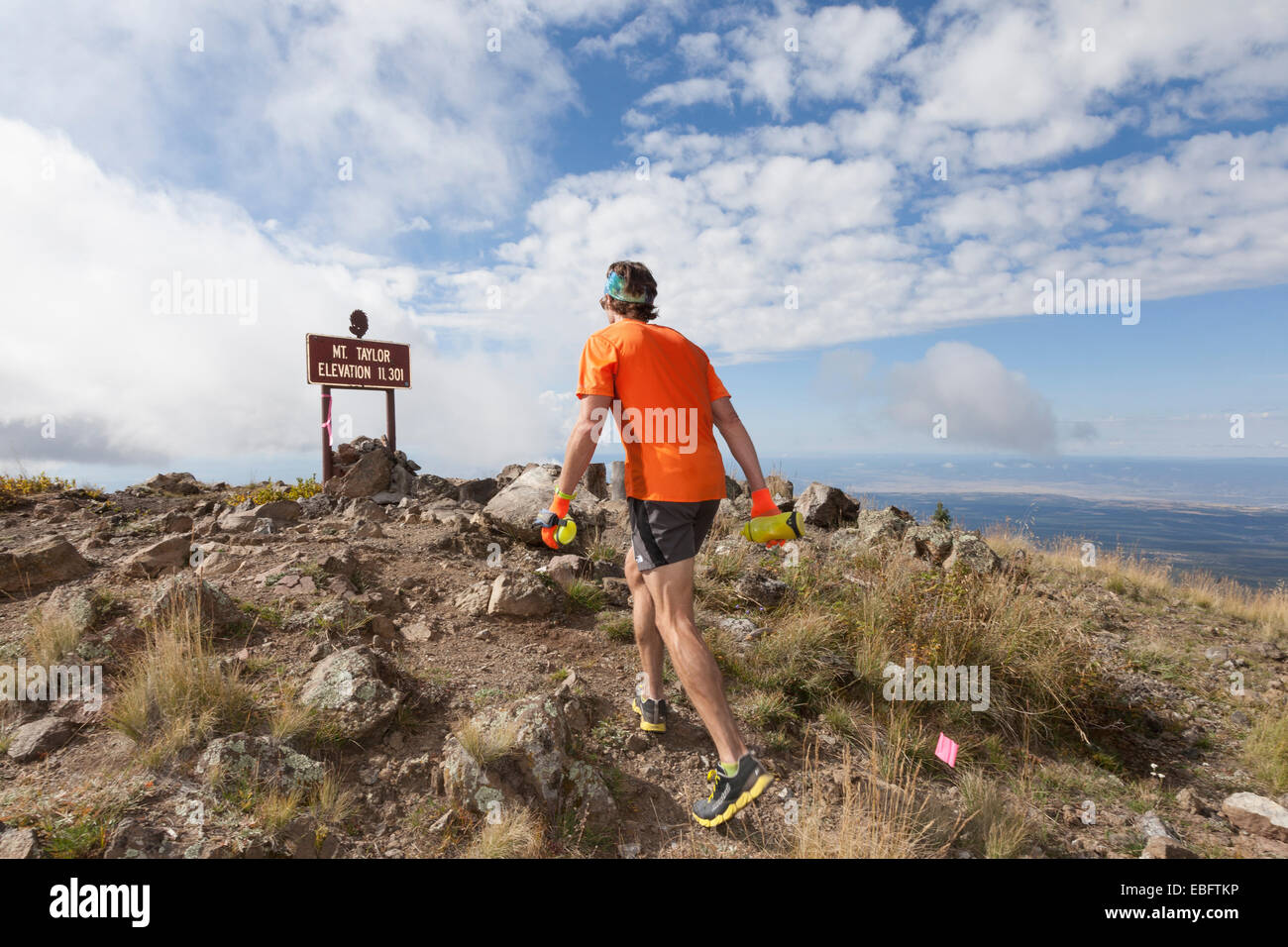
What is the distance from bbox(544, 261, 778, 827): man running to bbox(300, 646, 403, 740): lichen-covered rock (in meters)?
1.54

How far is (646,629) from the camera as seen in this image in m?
3.70

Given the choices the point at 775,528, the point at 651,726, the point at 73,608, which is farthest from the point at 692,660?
the point at 73,608

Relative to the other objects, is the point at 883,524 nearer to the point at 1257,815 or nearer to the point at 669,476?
the point at 1257,815

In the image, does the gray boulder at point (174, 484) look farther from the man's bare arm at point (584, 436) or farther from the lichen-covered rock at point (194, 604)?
the man's bare arm at point (584, 436)

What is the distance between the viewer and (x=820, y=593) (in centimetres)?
632

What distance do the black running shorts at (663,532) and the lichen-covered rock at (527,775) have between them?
1.19 m

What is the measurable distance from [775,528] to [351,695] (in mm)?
2646

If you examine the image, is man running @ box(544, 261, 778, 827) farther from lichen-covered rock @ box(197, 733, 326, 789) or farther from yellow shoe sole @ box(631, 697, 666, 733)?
lichen-covered rock @ box(197, 733, 326, 789)

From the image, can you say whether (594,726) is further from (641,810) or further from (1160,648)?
(1160,648)

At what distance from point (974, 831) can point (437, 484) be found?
11.0 metres

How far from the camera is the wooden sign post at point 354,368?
12.3 m

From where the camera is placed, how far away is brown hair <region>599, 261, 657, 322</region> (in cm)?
350
